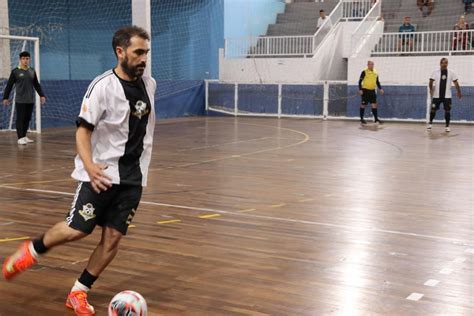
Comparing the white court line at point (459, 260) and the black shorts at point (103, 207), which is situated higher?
the black shorts at point (103, 207)

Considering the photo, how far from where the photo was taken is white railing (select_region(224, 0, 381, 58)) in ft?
79.2

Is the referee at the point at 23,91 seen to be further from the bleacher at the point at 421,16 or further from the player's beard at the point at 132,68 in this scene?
the bleacher at the point at 421,16

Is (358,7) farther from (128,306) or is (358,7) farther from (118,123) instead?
(128,306)

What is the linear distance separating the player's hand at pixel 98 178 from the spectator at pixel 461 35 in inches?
→ 755

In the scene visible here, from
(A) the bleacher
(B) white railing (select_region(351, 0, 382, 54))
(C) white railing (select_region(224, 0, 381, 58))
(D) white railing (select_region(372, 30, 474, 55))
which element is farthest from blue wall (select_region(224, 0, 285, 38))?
(D) white railing (select_region(372, 30, 474, 55))

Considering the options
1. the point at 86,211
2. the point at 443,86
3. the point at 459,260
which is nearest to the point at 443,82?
the point at 443,86

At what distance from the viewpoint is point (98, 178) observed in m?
3.57

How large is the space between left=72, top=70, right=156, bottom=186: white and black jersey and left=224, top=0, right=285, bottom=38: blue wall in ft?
74.1

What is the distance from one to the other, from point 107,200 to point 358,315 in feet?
5.12

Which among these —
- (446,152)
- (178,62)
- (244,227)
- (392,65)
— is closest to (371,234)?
(244,227)

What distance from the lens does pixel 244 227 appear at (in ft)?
20.3

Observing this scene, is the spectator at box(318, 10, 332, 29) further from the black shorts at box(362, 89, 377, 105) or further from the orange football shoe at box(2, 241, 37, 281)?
the orange football shoe at box(2, 241, 37, 281)

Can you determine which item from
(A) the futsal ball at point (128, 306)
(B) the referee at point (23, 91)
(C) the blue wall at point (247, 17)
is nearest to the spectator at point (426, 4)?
(C) the blue wall at point (247, 17)

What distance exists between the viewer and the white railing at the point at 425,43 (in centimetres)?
2114
